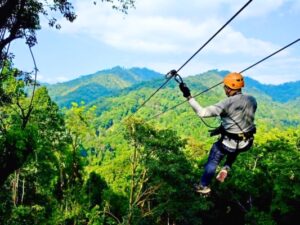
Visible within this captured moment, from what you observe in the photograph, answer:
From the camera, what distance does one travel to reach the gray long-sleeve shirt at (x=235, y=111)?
6.57 m

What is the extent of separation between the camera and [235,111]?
6703mm

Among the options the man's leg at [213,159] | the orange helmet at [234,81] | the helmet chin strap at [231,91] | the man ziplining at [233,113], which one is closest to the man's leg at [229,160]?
the man ziplining at [233,113]

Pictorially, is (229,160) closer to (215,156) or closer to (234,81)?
(215,156)

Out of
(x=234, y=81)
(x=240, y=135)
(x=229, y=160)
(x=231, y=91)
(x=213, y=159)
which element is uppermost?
(x=234, y=81)

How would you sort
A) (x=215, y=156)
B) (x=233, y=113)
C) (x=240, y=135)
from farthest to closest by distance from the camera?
(x=215, y=156), (x=240, y=135), (x=233, y=113)

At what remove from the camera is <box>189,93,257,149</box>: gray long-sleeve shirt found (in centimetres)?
657

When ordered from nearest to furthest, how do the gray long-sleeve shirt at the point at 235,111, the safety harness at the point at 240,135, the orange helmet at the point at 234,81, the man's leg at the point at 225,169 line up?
the gray long-sleeve shirt at the point at 235,111, the orange helmet at the point at 234,81, the safety harness at the point at 240,135, the man's leg at the point at 225,169

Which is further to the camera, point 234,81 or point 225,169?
point 225,169

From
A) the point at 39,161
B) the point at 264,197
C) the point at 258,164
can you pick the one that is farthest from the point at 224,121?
the point at 264,197

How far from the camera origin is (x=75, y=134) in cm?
3141

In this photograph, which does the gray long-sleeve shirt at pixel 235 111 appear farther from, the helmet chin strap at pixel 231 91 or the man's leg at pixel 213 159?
the man's leg at pixel 213 159

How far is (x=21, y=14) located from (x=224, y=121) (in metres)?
9.69

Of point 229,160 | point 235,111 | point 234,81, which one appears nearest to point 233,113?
point 235,111

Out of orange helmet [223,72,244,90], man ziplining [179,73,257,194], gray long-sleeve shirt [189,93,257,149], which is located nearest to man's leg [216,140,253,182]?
man ziplining [179,73,257,194]
